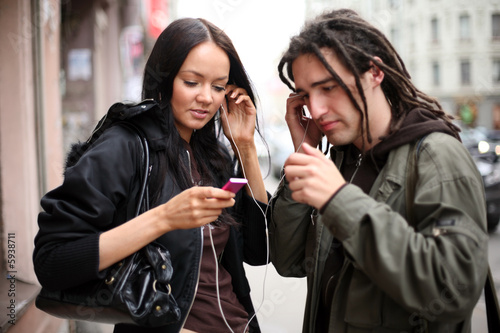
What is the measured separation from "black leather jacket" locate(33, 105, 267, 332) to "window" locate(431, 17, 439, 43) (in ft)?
109

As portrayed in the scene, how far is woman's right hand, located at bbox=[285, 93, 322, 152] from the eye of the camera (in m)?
2.08

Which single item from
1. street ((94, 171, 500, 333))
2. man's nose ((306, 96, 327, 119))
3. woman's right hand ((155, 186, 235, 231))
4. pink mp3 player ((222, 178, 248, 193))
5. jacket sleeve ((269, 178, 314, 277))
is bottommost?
street ((94, 171, 500, 333))

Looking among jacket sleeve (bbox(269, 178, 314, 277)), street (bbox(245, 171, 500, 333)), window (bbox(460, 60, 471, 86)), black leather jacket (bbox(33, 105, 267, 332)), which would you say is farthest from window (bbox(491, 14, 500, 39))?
black leather jacket (bbox(33, 105, 267, 332))

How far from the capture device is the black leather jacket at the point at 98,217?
1495 millimetres

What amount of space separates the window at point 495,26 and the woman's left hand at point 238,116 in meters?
32.4

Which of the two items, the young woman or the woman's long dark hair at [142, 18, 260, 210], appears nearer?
the young woman

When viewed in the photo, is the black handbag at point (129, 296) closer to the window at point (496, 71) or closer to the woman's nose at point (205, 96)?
the woman's nose at point (205, 96)

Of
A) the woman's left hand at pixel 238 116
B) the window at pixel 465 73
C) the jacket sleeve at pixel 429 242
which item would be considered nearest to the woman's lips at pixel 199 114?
the woman's left hand at pixel 238 116

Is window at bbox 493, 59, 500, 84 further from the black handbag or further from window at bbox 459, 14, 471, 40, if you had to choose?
the black handbag

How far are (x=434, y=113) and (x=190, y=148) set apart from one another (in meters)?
1.12

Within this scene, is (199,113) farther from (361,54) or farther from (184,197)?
(361,54)

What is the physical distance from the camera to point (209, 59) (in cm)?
194

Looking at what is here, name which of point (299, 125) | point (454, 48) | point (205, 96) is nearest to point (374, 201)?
point (299, 125)

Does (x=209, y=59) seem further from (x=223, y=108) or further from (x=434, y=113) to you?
(x=434, y=113)
